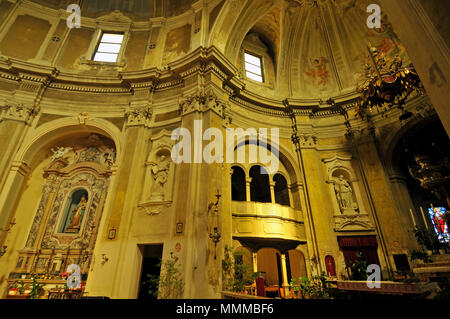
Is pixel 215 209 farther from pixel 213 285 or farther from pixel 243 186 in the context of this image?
pixel 243 186

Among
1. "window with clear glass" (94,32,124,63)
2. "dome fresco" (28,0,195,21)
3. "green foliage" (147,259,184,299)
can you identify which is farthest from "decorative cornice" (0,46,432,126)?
"green foliage" (147,259,184,299)

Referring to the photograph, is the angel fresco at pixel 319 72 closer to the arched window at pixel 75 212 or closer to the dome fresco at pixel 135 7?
the dome fresco at pixel 135 7

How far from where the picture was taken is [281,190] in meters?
11.5

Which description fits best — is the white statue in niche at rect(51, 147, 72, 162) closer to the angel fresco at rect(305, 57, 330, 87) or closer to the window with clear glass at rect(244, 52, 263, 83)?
the window with clear glass at rect(244, 52, 263, 83)

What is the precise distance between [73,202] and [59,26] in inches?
341

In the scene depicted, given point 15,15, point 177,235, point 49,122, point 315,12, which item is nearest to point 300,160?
point 177,235

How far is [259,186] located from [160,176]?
6.51 meters

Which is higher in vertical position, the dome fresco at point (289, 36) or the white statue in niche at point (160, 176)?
the dome fresco at point (289, 36)

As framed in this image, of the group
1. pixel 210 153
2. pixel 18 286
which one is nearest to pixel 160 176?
pixel 210 153

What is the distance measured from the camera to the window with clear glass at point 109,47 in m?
11.3

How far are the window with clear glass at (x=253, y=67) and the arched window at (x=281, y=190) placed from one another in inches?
211

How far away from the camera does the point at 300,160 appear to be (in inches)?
434

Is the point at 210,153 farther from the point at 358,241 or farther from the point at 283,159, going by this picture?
the point at 358,241

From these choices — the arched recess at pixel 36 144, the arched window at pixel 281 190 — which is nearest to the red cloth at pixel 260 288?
the arched window at pixel 281 190
